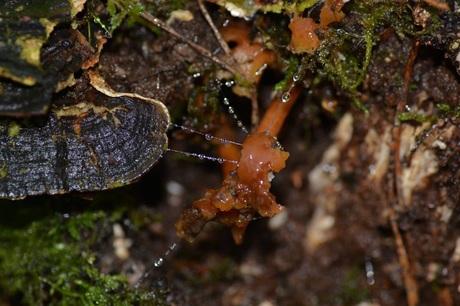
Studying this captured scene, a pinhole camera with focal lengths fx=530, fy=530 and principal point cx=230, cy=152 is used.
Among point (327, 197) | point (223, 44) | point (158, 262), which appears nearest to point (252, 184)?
point (223, 44)

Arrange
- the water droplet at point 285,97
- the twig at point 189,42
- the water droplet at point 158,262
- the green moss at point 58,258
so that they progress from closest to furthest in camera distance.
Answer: the twig at point 189,42, the water droplet at point 285,97, the green moss at point 58,258, the water droplet at point 158,262

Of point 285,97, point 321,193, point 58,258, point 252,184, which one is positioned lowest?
point 58,258

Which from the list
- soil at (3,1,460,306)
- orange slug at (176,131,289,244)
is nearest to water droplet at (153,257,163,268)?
soil at (3,1,460,306)

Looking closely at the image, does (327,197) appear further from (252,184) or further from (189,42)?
(189,42)

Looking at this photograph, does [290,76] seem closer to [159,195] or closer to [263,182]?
[263,182]

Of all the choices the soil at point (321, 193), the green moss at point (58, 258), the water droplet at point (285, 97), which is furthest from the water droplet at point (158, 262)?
the water droplet at point (285, 97)

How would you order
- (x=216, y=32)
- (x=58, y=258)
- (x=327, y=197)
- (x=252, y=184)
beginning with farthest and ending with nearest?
1. (x=327, y=197)
2. (x=58, y=258)
3. (x=216, y=32)
4. (x=252, y=184)

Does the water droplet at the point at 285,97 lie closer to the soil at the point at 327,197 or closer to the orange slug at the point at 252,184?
the soil at the point at 327,197

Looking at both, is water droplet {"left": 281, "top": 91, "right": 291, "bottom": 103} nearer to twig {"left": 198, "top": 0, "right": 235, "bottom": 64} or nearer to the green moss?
twig {"left": 198, "top": 0, "right": 235, "bottom": 64}
